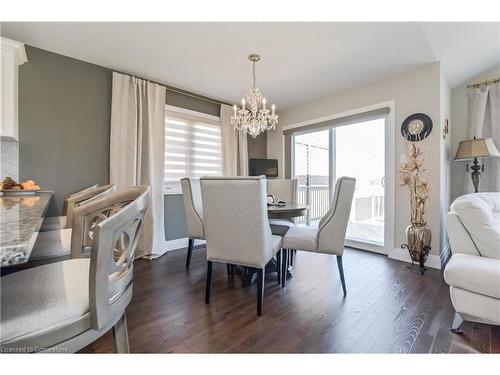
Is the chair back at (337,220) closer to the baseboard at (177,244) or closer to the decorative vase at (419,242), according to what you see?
the decorative vase at (419,242)

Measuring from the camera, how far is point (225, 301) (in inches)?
75.8

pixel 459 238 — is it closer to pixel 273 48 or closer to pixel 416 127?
pixel 416 127

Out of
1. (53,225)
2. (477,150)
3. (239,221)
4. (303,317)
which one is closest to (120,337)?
(239,221)

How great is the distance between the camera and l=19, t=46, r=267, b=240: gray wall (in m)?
2.36

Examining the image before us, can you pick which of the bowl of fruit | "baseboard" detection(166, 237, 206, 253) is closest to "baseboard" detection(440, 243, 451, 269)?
"baseboard" detection(166, 237, 206, 253)

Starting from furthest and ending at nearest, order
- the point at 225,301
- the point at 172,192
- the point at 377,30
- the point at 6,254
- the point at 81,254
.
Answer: the point at 172,192 → the point at 377,30 → the point at 225,301 → the point at 81,254 → the point at 6,254

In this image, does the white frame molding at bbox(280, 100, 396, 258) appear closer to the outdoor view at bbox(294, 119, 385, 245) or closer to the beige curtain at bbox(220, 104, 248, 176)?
the outdoor view at bbox(294, 119, 385, 245)

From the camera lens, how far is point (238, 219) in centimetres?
173

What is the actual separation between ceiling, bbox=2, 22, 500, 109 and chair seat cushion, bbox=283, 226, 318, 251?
72.4 inches

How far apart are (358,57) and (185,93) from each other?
2.35 meters
